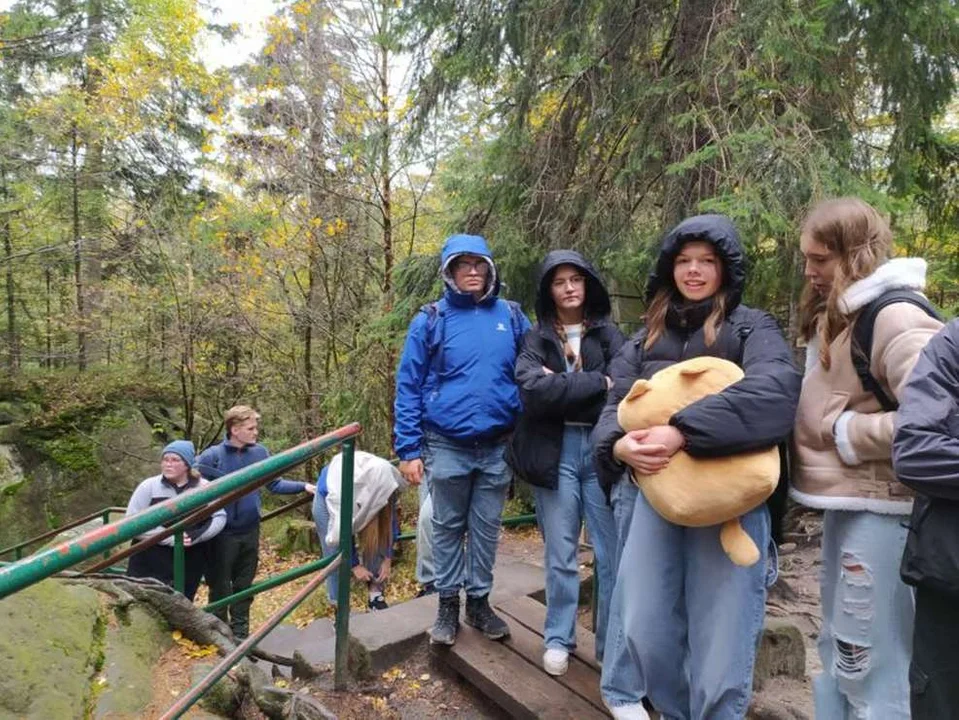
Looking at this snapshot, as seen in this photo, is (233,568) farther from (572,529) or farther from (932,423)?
(932,423)

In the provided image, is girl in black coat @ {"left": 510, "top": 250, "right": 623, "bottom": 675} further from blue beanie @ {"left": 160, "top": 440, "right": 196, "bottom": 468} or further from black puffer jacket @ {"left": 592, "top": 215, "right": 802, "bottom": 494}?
blue beanie @ {"left": 160, "top": 440, "right": 196, "bottom": 468}

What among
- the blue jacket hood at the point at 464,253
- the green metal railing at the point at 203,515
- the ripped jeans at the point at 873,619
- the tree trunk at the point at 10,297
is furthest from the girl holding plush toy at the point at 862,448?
the tree trunk at the point at 10,297

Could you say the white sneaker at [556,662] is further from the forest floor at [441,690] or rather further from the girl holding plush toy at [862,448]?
the girl holding plush toy at [862,448]

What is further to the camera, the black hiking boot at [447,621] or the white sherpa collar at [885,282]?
the black hiking boot at [447,621]

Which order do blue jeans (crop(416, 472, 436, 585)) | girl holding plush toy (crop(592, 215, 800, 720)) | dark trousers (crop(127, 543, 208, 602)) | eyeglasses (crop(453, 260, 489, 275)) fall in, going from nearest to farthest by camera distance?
1. girl holding plush toy (crop(592, 215, 800, 720))
2. eyeglasses (crop(453, 260, 489, 275))
3. blue jeans (crop(416, 472, 436, 585))
4. dark trousers (crop(127, 543, 208, 602))

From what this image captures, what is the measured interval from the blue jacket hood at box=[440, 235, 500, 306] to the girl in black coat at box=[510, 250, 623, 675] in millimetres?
286

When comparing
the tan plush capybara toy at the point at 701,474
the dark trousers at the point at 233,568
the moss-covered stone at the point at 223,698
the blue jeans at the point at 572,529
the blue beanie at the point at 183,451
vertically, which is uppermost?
the tan plush capybara toy at the point at 701,474

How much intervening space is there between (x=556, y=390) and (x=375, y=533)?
285 centimetres

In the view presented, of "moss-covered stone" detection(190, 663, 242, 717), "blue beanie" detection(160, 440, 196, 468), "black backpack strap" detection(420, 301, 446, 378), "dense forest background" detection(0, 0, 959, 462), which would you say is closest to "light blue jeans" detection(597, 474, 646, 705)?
"black backpack strap" detection(420, 301, 446, 378)

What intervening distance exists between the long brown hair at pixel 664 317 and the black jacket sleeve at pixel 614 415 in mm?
50

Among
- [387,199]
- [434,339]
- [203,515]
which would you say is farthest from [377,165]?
[203,515]

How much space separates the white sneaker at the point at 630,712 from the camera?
2191 mm

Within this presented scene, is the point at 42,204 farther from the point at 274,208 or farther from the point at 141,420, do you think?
the point at 274,208

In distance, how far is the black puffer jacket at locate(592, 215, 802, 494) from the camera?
5.97 ft
